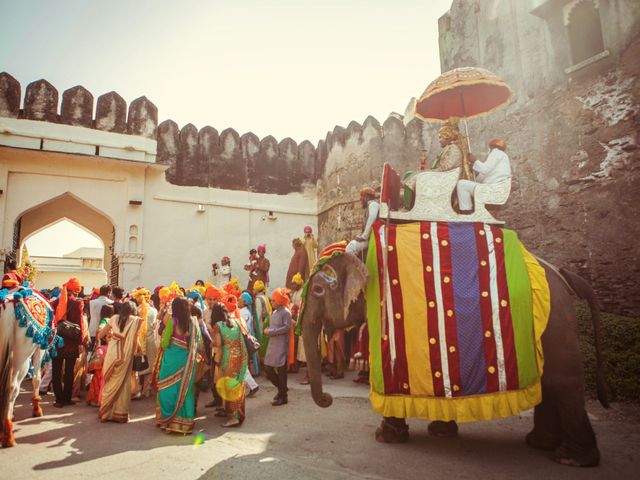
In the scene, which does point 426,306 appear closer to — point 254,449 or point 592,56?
point 254,449

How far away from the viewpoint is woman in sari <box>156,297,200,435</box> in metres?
4.85

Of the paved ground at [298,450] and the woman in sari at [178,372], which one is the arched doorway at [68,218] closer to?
the paved ground at [298,450]

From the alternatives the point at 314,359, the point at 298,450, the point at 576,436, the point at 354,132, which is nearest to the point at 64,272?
the point at 354,132

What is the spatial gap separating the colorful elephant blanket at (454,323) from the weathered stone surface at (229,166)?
38.9ft

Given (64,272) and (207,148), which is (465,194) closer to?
(207,148)

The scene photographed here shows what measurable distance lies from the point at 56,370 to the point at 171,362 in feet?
8.20

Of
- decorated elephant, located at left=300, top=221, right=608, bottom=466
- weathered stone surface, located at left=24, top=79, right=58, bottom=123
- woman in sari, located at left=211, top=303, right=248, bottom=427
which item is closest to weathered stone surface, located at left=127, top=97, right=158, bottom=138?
weathered stone surface, located at left=24, top=79, right=58, bottom=123

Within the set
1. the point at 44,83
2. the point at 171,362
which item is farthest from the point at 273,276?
the point at 171,362

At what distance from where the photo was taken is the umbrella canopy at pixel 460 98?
4.82 m

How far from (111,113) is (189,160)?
2678mm

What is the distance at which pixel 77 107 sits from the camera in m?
13.3

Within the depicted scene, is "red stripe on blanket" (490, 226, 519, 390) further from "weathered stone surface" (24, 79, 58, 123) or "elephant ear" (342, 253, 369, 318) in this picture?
"weathered stone surface" (24, 79, 58, 123)

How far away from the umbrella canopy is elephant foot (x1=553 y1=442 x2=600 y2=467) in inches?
140

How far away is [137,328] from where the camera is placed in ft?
19.1
